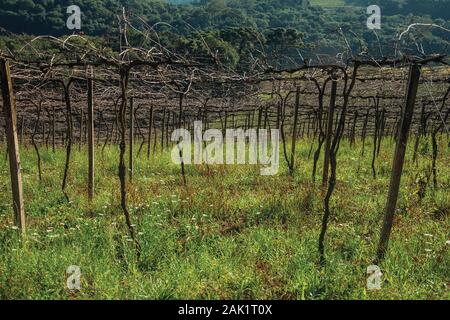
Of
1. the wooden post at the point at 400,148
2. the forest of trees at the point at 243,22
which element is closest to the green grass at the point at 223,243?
the wooden post at the point at 400,148

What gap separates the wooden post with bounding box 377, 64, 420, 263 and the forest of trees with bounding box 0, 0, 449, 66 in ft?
1.21

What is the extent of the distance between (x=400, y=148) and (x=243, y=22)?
10.4 meters

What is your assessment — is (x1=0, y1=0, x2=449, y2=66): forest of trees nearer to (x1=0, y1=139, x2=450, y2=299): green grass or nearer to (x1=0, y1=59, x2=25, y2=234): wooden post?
(x1=0, y1=59, x2=25, y2=234): wooden post

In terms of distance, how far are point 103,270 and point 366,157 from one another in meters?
9.45

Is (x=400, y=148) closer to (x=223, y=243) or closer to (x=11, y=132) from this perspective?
(x=223, y=243)

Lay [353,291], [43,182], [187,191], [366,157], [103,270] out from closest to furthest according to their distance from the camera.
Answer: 1. [353,291]
2. [103,270]
3. [187,191]
4. [43,182]
5. [366,157]

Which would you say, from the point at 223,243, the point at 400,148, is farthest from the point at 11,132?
the point at 400,148

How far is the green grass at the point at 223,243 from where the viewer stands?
3459mm

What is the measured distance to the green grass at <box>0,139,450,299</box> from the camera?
3459 millimetres

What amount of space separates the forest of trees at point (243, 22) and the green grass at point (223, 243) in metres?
2.06

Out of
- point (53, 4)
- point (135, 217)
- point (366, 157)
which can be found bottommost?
point (366, 157)

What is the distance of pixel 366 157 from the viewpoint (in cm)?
1163
